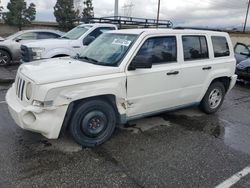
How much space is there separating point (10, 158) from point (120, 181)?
1.61 metres

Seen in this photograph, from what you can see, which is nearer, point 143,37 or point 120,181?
point 120,181

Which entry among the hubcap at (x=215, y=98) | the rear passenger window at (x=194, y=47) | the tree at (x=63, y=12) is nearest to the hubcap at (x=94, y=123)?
the rear passenger window at (x=194, y=47)

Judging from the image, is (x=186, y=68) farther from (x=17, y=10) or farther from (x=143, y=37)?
(x=17, y=10)

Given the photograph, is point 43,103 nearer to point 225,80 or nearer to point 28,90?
point 28,90

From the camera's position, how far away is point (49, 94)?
140 inches

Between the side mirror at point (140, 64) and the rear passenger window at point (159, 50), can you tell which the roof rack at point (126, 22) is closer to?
the rear passenger window at point (159, 50)

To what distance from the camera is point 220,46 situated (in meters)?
5.71

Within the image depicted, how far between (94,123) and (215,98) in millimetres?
3104

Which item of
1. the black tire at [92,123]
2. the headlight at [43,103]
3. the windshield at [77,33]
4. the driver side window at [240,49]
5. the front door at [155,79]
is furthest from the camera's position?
the driver side window at [240,49]

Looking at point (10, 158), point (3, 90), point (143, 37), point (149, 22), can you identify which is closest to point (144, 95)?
point (143, 37)

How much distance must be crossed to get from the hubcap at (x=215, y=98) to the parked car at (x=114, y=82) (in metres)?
0.34

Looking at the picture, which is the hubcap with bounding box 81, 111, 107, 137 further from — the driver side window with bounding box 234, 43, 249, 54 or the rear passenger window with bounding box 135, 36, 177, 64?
the driver side window with bounding box 234, 43, 249, 54

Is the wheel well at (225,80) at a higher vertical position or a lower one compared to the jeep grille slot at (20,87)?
lower

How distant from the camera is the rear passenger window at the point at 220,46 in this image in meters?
5.57
